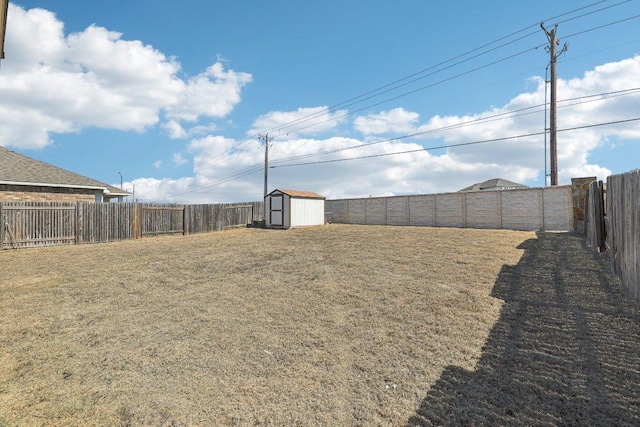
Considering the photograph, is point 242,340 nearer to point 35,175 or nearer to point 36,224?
point 36,224

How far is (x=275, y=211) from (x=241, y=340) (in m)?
18.0

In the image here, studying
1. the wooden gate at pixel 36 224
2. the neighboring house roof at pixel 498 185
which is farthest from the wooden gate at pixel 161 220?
the neighboring house roof at pixel 498 185

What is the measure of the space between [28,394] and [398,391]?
3.70m

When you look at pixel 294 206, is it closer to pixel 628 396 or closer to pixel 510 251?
pixel 510 251

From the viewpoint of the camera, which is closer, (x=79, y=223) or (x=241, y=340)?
(x=241, y=340)

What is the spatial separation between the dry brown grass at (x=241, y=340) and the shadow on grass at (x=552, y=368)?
9.5 inches

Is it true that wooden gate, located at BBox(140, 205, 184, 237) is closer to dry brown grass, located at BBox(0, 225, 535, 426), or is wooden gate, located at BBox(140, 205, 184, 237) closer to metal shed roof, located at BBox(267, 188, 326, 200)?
metal shed roof, located at BBox(267, 188, 326, 200)

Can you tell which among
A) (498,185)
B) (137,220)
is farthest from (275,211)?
(498,185)

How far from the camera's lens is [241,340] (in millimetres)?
4445

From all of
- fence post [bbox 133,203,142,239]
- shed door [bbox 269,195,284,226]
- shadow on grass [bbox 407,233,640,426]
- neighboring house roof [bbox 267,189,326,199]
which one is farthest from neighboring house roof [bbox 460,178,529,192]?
fence post [bbox 133,203,142,239]

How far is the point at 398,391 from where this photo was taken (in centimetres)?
327

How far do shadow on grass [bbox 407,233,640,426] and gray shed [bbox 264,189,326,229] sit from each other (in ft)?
53.7

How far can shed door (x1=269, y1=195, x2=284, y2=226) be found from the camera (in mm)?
21969

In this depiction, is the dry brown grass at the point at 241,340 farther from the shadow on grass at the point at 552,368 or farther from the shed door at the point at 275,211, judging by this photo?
the shed door at the point at 275,211
